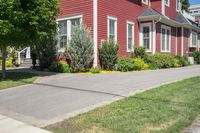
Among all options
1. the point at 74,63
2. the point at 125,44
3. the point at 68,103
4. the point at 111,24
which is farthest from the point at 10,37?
the point at 125,44

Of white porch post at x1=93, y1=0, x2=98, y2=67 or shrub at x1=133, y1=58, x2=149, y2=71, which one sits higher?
white porch post at x1=93, y1=0, x2=98, y2=67

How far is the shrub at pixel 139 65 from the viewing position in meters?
19.3

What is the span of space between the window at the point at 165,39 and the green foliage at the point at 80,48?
968 centimetres

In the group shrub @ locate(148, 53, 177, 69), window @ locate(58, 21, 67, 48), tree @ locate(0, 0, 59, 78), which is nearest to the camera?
tree @ locate(0, 0, 59, 78)

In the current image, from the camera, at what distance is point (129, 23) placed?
72.8 ft

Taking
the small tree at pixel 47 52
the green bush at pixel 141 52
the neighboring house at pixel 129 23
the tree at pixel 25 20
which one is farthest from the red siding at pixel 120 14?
the tree at pixel 25 20

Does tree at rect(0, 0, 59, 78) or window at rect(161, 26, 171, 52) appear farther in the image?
window at rect(161, 26, 171, 52)

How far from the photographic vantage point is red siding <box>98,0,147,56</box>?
62.7 ft

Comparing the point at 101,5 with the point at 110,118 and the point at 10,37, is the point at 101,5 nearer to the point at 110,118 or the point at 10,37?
the point at 10,37

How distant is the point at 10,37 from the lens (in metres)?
14.3

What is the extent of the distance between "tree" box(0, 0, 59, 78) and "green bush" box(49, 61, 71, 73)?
3234 mm

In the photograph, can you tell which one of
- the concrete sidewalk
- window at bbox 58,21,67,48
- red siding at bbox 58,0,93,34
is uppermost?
red siding at bbox 58,0,93,34

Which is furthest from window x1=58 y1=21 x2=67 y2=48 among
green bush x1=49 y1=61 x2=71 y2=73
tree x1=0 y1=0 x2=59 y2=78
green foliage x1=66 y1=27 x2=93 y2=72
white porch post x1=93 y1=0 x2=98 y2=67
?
tree x1=0 y1=0 x2=59 y2=78

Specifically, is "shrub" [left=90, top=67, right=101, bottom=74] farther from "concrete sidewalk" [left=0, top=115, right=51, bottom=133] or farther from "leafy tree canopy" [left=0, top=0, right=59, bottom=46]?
"concrete sidewalk" [left=0, top=115, right=51, bottom=133]
